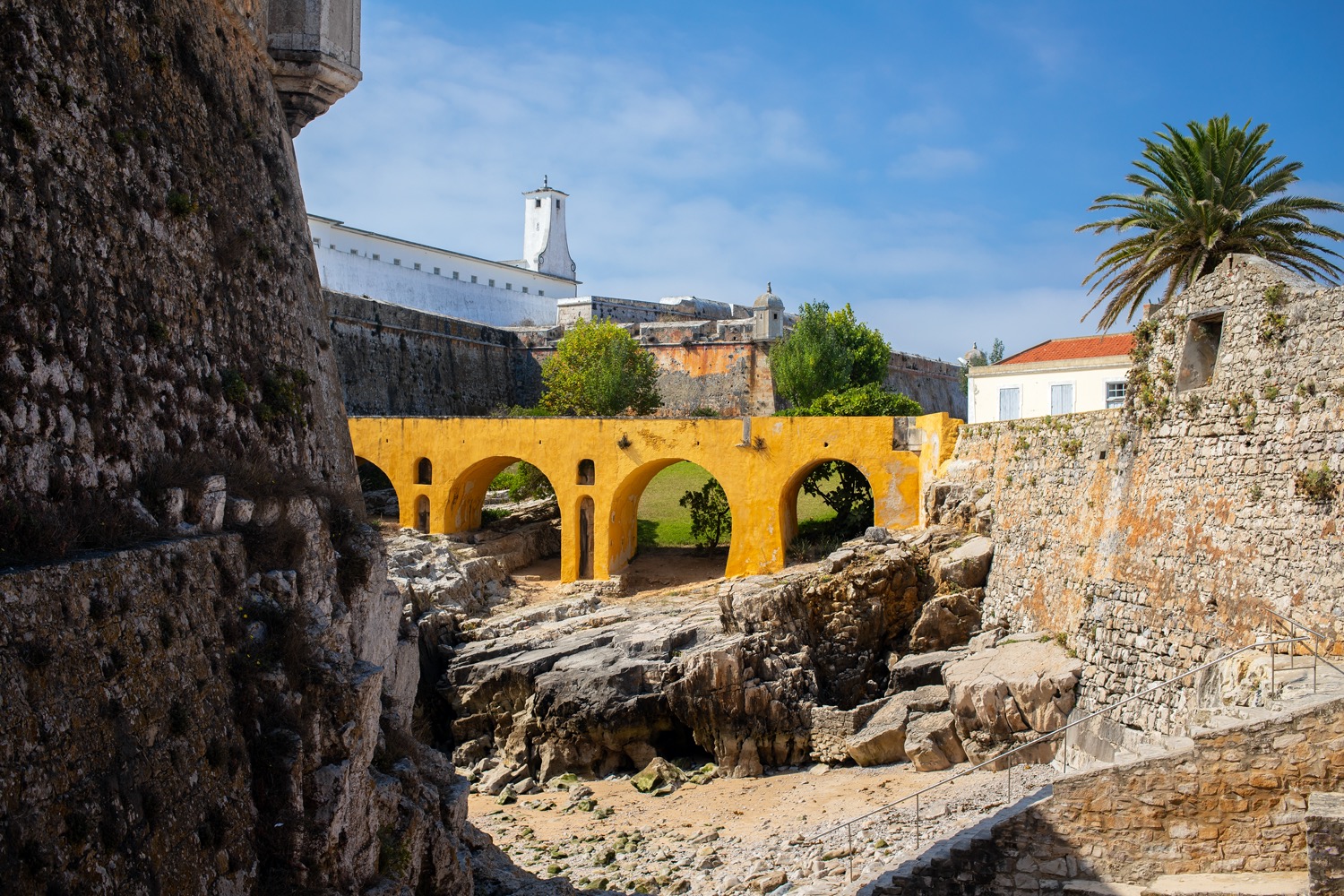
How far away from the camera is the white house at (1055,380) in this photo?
84.4ft

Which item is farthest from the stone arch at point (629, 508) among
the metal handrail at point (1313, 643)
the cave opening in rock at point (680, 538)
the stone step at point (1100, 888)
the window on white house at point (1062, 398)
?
the stone step at point (1100, 888)

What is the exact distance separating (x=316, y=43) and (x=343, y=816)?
9.23 meters

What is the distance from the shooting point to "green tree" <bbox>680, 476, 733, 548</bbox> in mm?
31359

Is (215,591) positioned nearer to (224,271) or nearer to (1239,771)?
(224,271)

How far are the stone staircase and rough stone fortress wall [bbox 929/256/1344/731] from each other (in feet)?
4.56

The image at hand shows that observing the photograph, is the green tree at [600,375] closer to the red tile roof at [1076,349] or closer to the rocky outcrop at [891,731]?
the red tile roof at [1076,349]

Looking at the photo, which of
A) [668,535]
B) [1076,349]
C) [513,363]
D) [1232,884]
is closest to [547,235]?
[513,363]

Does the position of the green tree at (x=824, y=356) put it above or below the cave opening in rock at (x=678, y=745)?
above

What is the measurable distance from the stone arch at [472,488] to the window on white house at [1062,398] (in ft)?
39.4

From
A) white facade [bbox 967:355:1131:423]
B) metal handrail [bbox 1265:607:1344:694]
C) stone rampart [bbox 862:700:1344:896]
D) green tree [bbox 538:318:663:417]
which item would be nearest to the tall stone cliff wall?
stone rampart [bbox 862:700:1344:896]

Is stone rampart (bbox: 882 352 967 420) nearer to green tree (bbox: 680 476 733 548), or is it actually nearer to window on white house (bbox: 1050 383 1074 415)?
green tree (bbox: 680 476 733 548)

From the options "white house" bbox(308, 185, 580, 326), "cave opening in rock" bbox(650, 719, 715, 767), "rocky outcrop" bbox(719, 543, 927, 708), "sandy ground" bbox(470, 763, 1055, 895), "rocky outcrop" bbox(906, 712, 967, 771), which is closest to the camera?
"sandy ground" bbox(470, 763, 1055, 895)

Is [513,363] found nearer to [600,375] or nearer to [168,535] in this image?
[600,375]

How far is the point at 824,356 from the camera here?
40531mm
